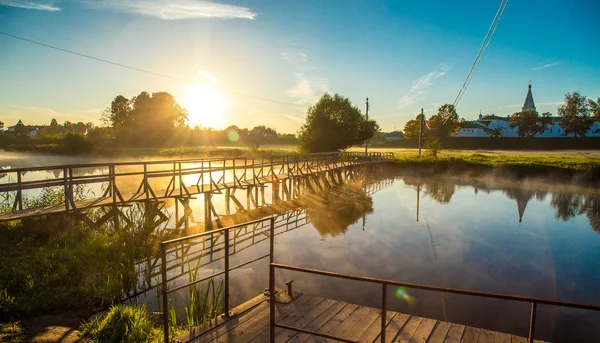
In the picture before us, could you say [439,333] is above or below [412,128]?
Result: below

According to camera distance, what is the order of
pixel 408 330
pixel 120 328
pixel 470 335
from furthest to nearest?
1. pixel 120 328
2. pixel 408 330
3. pixel 470 335

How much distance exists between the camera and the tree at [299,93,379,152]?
4553cm

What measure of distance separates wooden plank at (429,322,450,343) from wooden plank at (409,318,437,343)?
0.19ft

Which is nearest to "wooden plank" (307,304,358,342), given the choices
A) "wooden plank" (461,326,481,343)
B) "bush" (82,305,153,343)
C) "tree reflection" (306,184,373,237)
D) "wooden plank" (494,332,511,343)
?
"wooden plank" (461,326,481,343)

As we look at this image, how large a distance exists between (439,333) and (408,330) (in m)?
0.44

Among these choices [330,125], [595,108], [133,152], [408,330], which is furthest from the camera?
[595,108]

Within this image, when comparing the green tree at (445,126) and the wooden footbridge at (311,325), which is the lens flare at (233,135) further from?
the wooden footbridge at (311,325)

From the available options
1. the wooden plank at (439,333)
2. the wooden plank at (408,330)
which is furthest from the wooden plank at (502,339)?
the wooden plank at (408,330)

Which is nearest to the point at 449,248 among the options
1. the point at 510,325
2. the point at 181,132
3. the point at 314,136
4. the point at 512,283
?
the point at 512,283

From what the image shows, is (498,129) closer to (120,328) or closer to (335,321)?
(335,321)

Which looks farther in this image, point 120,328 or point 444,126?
point 444,126

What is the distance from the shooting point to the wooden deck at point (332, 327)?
187 inches

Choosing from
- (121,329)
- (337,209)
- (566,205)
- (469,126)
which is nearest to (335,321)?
(121,329)

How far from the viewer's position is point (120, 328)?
5.86 metres
